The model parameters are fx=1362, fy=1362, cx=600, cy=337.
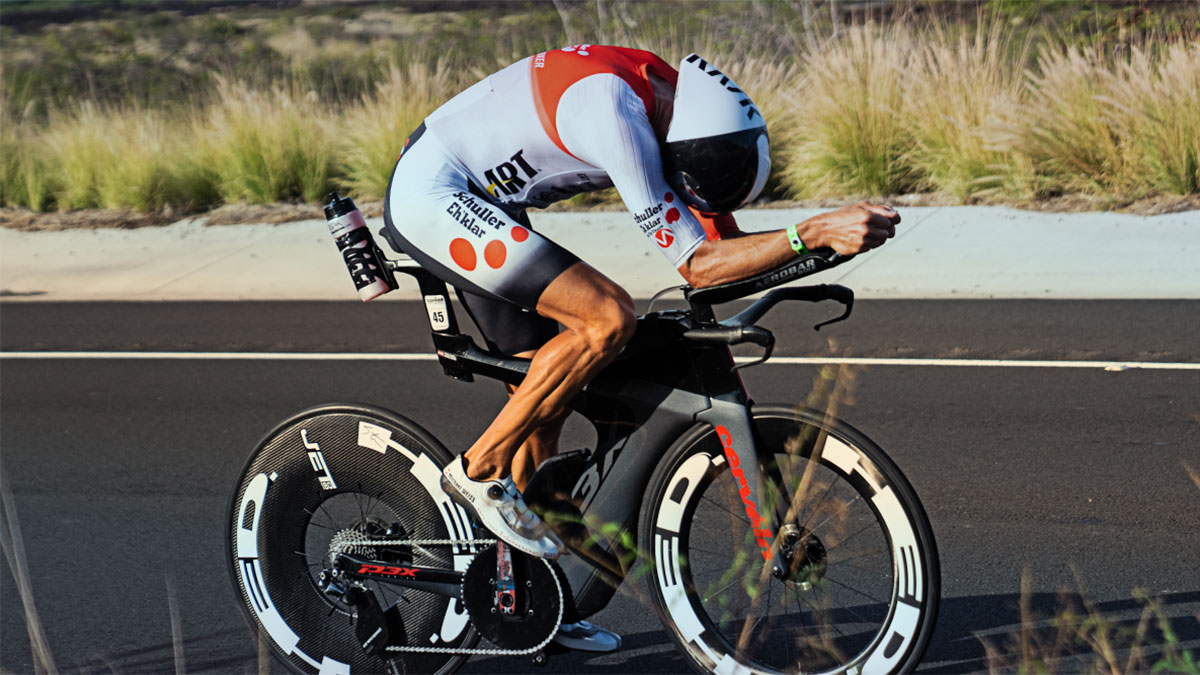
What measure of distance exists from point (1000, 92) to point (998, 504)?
8533 millimetres

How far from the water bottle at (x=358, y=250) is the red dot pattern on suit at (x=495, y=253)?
0.34 m

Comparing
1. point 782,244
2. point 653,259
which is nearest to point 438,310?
point 782,244

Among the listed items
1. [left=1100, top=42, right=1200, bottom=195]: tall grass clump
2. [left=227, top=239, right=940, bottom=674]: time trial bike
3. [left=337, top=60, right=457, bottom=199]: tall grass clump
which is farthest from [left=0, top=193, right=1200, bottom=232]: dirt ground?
Answer: [left=227, top=239, right=940, bottom=674]: time trial bike

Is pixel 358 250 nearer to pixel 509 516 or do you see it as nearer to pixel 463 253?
pixel 463 253

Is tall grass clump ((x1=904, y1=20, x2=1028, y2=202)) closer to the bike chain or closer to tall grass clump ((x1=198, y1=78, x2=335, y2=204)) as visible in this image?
tall grass clump ((x1=198, y1=78, x2=335, y2=204))

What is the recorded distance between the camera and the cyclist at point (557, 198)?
324 cm

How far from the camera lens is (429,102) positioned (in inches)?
589

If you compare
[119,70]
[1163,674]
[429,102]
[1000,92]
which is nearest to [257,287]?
[429,102]

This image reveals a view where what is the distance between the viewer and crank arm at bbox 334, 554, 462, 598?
12.6ft

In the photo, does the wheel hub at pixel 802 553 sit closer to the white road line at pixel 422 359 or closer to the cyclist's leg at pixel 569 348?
the cyclist's leg at pixel 569 348

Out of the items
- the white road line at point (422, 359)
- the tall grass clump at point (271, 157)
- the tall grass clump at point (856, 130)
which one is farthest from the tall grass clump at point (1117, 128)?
the tall grass clump at point (271, 157)

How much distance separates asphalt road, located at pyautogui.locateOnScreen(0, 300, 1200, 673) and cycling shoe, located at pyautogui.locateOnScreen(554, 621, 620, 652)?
1.03 ft

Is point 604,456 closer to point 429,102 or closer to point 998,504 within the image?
point 998,504

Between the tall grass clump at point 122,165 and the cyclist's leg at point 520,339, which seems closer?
the cyclist's leg at point 520,339
